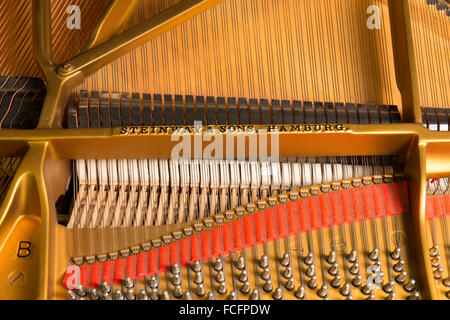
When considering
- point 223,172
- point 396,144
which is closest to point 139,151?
point 223,172

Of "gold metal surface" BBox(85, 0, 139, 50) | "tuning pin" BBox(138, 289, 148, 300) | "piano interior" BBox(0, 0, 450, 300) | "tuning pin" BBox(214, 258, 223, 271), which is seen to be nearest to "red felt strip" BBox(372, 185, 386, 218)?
"piano interior" BBox(0, 0, 450, 300)

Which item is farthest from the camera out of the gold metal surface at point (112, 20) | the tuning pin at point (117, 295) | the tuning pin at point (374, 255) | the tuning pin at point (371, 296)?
the gold metal surface at point (112, 20)

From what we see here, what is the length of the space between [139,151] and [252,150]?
1.75 ft

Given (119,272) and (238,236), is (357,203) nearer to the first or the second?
(238,236)

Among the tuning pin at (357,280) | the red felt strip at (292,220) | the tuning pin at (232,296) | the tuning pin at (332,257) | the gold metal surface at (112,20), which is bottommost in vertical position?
the tuning pin at (232,296)

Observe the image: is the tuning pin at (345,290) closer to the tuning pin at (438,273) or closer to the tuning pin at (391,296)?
the tuning pin at (391,296)

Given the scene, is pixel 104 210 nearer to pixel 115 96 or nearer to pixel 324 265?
pixel 115 96

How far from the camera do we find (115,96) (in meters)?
2.51

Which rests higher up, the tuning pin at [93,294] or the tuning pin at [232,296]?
the tuning pin at [93,294]

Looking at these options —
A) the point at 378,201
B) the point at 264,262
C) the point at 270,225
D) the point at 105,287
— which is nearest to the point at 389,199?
the point at 378,201

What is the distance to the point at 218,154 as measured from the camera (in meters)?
2.44

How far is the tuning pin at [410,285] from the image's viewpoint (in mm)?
2204

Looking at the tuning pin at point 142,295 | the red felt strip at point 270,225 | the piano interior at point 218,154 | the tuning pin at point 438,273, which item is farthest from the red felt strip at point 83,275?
the tuning pin at point 438,273

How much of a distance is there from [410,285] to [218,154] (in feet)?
3.44
